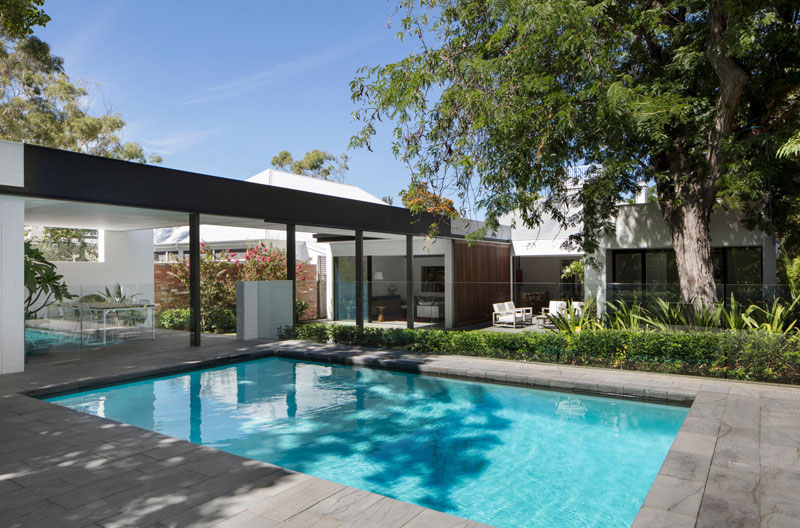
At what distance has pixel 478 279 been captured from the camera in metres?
17.6

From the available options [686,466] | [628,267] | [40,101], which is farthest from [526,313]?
[40,101]

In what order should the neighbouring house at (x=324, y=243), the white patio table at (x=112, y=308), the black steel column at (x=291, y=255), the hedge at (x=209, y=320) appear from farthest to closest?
the hedge at (x=209, y=320)
the black steel column at (x=291, y=255)
the white patio table at (x=112, y=308)
the neighbouring house at (x=324, y=243)

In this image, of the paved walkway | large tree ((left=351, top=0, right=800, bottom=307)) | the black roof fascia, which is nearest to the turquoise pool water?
the paved walkway

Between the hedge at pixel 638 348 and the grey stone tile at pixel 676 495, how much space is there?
4291 mm

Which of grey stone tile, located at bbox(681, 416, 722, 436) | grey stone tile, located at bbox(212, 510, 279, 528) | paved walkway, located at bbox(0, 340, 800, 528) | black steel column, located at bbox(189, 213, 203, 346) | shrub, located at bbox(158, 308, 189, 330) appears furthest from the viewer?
shrub, located at bbox(158, 308, 189, 330)

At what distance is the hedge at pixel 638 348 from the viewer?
711cm

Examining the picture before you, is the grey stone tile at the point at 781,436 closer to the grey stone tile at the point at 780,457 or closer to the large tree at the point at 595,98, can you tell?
the grey stone tile at the point at 780,457

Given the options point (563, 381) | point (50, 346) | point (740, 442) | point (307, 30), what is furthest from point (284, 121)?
point (740, 442)

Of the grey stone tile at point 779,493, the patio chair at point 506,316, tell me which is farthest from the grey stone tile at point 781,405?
the patio chair at point 506,316

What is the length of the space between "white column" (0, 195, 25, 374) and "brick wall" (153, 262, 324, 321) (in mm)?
5232

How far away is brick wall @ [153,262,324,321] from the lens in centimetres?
1483

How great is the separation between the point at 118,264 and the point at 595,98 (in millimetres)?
13088

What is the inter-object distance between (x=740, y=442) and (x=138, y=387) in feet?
26.0

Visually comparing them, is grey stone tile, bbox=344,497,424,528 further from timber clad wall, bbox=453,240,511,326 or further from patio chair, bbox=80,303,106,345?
timber clad wall, bbox=453,240,511,326
